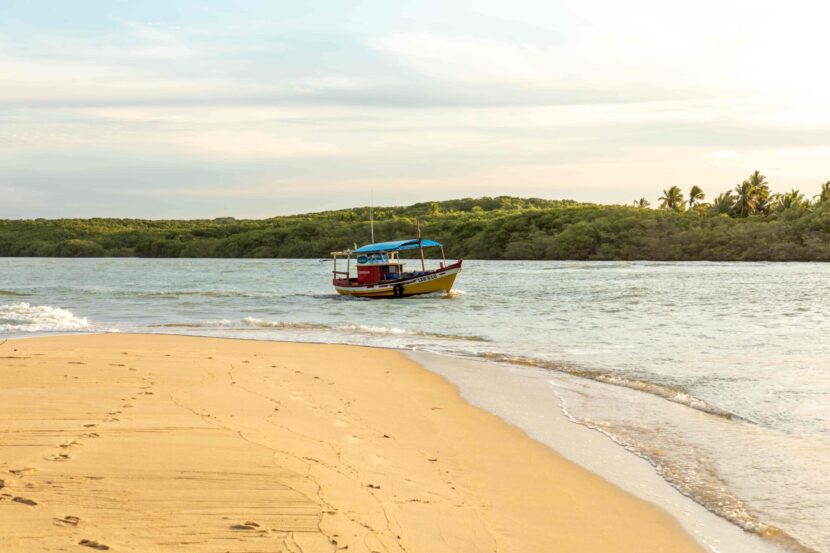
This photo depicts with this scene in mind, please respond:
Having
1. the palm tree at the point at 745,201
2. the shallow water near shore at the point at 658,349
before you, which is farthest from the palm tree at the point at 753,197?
the shallow water near shore at the point at 658,349

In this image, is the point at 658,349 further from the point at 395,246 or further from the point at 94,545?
the point at 395,246

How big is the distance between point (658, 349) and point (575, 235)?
393 feet

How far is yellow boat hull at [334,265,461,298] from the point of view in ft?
132

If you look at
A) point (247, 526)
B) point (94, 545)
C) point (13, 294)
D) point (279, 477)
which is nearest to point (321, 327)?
point (279, 477)

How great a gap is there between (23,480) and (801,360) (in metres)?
14.4

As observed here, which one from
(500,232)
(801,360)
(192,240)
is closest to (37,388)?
(801,360)

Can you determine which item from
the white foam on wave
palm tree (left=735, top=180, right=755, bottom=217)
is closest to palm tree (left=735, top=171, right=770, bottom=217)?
palm tree (left=735, top=180, right=755, bottom=217)

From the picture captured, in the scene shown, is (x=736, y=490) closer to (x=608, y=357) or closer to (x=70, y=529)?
(x=70, y=529)

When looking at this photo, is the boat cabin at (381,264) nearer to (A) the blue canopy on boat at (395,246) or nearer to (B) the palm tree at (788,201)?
(A) the blue canopy on boat at (395,246)

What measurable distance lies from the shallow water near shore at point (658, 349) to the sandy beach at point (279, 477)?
4.34ft

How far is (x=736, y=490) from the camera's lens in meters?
6.91

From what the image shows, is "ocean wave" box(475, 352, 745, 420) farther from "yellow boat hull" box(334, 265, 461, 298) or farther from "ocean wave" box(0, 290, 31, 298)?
"ocean wave" box(0, 290, 31, 298)

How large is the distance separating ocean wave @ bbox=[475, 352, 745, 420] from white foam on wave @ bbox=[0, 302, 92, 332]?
→ 12.3 m

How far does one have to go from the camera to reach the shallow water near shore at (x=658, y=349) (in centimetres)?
738
